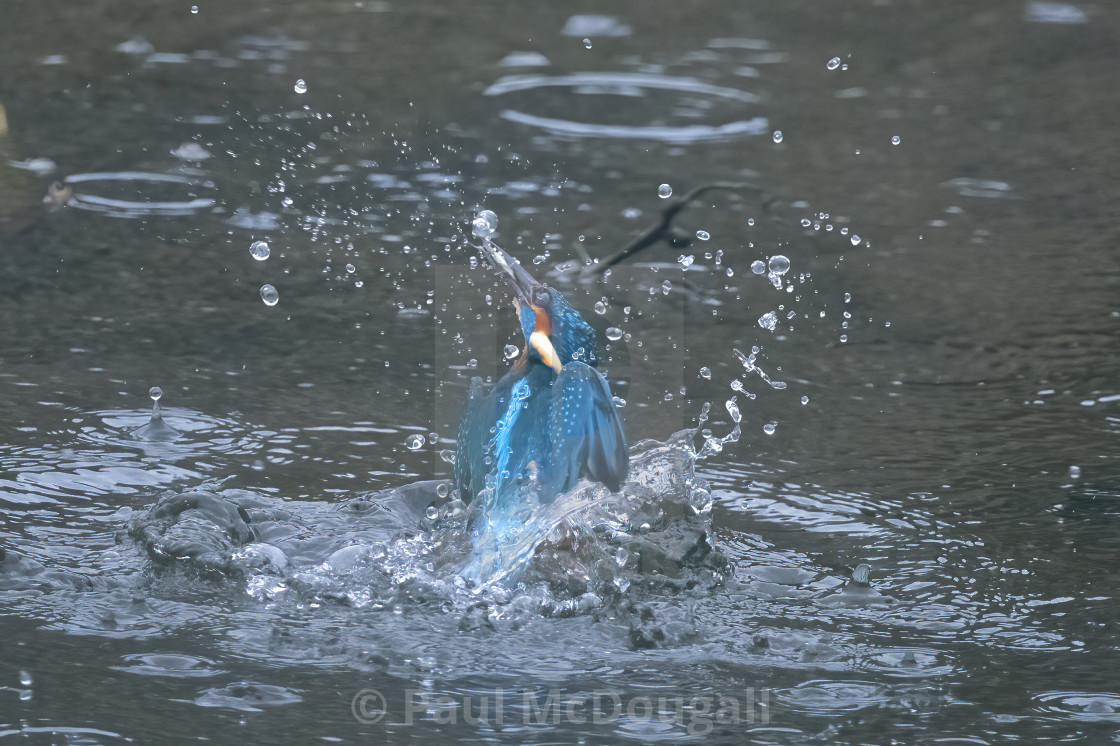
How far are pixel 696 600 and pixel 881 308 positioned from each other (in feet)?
4.87

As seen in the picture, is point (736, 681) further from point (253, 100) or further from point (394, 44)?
point (394, 44)

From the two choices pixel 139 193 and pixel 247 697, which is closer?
pixel 247 697

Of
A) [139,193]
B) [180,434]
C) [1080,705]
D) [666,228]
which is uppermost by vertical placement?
[139,193]

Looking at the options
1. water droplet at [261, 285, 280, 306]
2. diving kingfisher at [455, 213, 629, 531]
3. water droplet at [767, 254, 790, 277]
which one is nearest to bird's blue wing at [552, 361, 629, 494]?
diving kingfisher at [455, 213, 629, 531]

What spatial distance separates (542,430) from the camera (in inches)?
86.0

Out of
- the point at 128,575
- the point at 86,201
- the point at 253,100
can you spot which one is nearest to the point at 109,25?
the point at 253,100

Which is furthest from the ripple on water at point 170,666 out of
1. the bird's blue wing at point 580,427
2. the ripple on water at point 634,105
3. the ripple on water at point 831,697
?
the ripple on water at point 634,105

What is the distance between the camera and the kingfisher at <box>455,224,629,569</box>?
218 centimetres

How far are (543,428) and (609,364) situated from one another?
94 cm

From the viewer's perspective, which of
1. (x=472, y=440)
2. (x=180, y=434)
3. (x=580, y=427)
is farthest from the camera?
(x=180, y=434)

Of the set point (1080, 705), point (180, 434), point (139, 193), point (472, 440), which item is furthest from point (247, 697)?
point (139, 193)

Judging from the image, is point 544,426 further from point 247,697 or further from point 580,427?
point 247,697

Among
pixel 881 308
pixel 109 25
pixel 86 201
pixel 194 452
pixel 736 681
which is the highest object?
pixel 109 25

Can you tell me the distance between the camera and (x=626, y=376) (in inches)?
121
